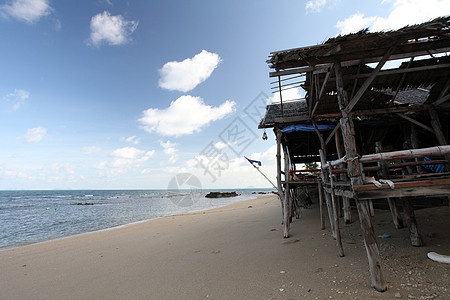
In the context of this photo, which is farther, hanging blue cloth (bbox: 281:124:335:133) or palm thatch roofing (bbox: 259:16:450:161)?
hanging blue cloth (bbox: 281:124:335:133)

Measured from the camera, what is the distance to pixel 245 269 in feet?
16.2

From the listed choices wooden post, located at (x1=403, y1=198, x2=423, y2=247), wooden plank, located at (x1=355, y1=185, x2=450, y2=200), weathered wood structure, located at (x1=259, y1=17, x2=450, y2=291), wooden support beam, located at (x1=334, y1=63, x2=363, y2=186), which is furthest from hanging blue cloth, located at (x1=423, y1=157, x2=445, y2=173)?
wooden support beam, located at (x1=334, y1=63, x2=363, y2=186)

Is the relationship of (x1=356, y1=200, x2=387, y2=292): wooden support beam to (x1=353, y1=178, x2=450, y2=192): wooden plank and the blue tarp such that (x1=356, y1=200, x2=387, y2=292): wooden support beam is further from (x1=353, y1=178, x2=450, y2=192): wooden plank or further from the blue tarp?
the blue tarp

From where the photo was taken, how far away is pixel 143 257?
669 centimetres

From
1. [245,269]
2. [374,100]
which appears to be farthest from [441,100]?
[245,269]

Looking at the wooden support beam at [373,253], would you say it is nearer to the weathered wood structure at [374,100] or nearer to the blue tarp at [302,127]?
the weathered wood structure at [374,100]

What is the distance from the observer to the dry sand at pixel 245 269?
12.2ft

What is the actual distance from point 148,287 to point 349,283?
12.9 ft

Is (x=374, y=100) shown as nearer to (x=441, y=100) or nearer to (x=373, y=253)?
(x=441, y=100)

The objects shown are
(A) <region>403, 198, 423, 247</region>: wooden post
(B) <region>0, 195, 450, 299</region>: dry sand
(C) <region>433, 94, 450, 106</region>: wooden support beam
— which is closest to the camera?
(B) <region>0, 195, 450, 299</region>: dry sand

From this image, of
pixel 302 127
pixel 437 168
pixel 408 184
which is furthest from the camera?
pixel 302 127

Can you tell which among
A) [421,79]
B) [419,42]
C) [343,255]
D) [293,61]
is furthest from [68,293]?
[421,79]

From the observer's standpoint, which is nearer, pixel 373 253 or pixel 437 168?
pixel 373 253

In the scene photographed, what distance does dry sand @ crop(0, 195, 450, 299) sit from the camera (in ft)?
12.2
